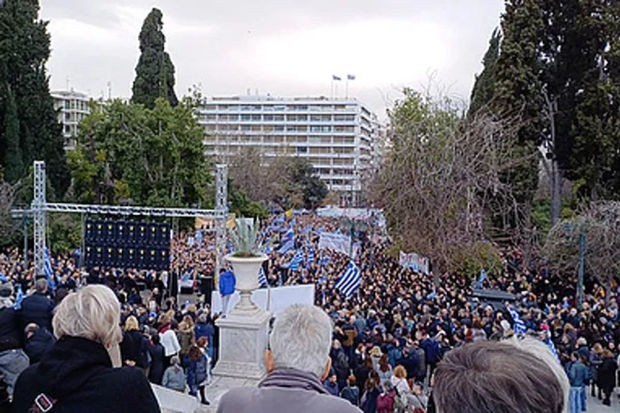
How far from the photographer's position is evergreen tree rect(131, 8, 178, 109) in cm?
4038

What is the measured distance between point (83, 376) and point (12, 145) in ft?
110

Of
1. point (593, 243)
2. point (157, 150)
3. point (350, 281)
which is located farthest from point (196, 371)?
point (157, 150)

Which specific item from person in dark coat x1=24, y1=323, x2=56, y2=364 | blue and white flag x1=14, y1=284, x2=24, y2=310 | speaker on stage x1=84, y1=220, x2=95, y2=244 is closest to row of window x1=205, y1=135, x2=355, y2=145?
speaker on stage x1=84, y1=220, x2=95, y2=244

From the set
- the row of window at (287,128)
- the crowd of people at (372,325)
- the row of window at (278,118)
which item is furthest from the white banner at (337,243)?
the row of window at (278,118)

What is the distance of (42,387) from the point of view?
7.23 ft

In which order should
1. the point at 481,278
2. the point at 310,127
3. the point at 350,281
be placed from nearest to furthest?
the point at 350,281, the point at 481,278, the point at 310,127

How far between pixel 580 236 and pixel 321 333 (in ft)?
61.8

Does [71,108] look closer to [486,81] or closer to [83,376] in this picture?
[486,81]

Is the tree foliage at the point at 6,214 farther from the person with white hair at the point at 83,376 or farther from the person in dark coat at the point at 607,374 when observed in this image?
the person with white hair at the point at 83,376

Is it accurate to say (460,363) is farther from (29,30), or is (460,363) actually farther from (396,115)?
(29,30)

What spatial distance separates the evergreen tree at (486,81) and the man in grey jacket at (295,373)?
1173 inches

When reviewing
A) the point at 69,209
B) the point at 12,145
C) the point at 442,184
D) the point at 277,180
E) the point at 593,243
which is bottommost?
the point at 593,243

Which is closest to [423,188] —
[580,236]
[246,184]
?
[580,236]

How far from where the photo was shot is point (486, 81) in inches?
1314
